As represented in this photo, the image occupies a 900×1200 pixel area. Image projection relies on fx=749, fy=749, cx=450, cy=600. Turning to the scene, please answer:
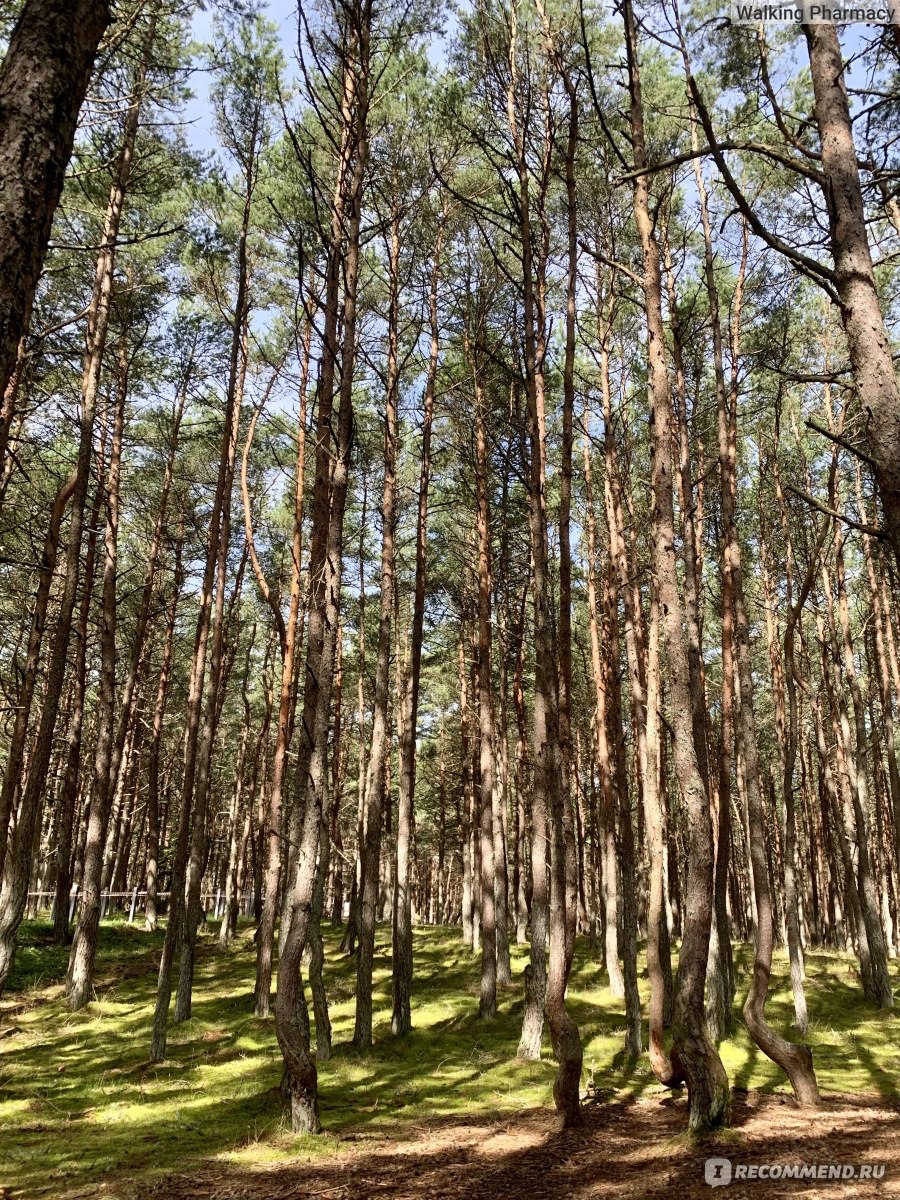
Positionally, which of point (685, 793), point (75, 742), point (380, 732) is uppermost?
point (75, 742)

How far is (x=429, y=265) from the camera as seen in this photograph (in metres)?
14.4

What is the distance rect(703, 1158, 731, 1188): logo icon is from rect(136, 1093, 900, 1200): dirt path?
62 millimetres

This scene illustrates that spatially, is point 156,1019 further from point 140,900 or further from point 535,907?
point 140,900

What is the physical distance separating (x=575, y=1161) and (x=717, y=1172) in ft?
4.51

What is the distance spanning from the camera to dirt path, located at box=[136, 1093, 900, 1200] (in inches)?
197

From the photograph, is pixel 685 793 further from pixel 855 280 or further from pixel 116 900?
pixel 116 900

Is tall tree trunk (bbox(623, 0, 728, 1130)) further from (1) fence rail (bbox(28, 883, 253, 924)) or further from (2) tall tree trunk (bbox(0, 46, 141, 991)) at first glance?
(1) fence rail (bbox(28, 883, 253, 924))

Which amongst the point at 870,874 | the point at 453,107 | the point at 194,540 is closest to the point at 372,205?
the point at 453,107

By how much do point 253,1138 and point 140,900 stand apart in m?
27.1

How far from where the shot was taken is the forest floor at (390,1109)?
5391 mm

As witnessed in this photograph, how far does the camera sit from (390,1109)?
792cm

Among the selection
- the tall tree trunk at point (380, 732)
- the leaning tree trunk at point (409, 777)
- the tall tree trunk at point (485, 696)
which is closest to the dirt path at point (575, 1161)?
the tall tree trunk at point (380, 732)

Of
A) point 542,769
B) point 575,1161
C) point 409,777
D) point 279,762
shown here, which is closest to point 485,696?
point 409,777

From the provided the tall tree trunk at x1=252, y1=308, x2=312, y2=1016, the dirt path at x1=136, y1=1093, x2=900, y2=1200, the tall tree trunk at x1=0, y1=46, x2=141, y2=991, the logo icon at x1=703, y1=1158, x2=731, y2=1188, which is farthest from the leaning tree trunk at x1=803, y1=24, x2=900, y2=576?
the tall tree trunk at x1=0, y1=46, x2=141, y2=991
